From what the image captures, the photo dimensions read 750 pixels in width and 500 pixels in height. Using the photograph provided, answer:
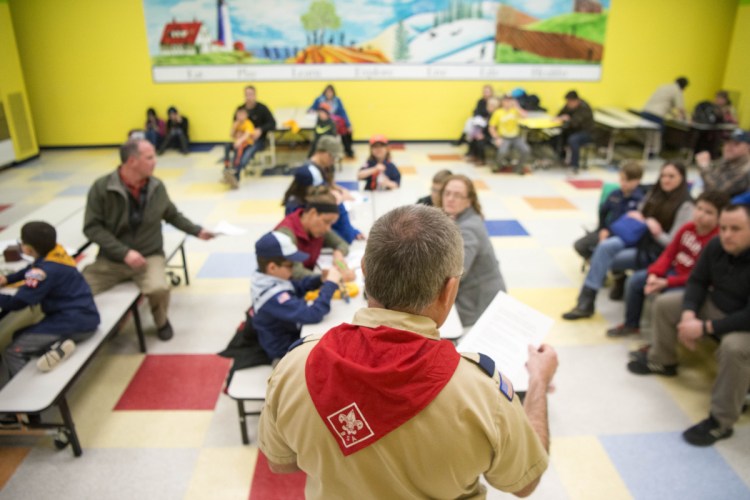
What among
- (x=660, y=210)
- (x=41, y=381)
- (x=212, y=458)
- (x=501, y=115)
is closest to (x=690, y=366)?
(x=660, y=210)

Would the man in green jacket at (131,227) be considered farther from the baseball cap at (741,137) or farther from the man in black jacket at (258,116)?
the baseball cap at (741,137)

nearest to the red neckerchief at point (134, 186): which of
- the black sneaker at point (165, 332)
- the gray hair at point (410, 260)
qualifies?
the black sneaker at point (165, 332)

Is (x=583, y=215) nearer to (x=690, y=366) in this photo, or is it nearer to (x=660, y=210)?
(x=660, y=210)

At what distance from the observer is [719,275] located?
11.2ft

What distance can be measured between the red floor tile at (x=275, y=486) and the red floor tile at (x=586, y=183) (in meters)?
7.00

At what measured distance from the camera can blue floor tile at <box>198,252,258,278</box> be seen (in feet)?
17.8

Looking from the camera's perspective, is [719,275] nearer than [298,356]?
No

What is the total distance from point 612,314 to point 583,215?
275 centimetres

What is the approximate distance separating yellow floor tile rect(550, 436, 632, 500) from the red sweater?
1526mm

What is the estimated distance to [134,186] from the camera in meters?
4.14

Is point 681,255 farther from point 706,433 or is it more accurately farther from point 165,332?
point 165,332

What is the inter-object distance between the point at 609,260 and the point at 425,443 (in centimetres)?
405

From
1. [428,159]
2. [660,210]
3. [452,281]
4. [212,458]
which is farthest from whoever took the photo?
[428,159]

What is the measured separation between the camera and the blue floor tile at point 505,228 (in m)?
6.48
